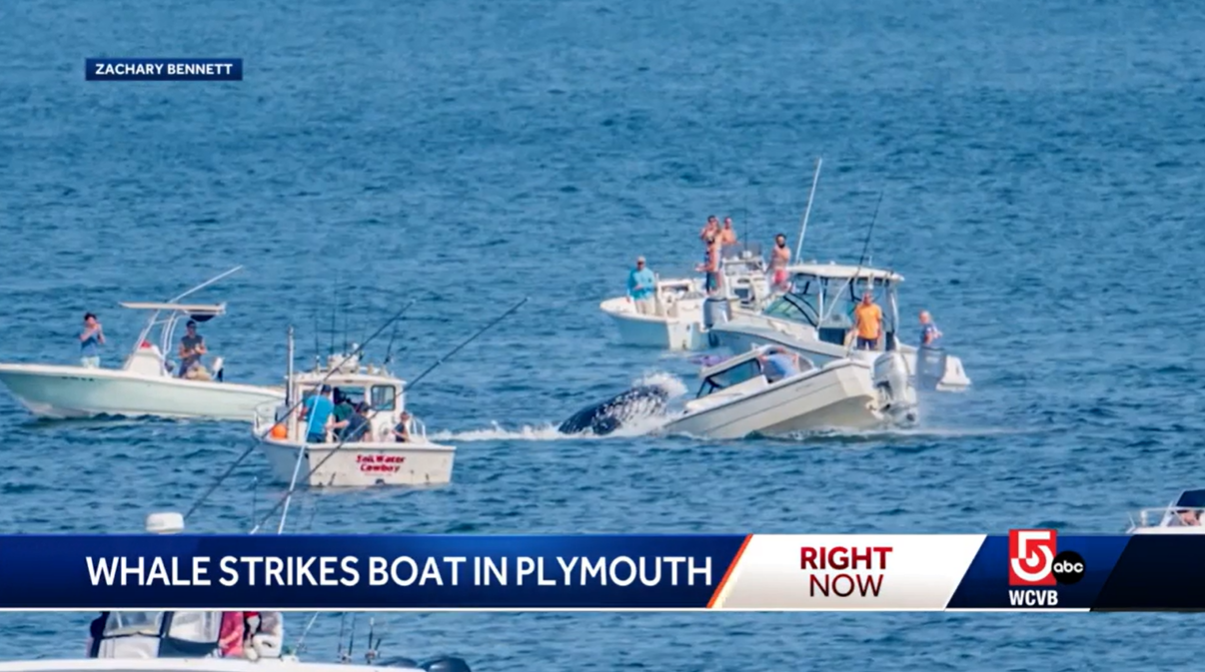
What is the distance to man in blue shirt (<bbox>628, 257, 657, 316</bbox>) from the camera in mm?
51969

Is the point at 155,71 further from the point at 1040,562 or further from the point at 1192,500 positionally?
the point at 1040,562

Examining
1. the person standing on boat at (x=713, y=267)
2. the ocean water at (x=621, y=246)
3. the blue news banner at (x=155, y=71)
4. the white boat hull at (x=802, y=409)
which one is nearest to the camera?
the ocean water at (x=621, y=246)

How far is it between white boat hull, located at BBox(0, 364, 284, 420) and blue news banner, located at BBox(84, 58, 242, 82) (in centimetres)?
6151

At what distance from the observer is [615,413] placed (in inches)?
1700

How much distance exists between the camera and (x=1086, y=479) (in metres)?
39.7

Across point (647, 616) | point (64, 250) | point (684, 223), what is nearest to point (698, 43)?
point (684, 223)

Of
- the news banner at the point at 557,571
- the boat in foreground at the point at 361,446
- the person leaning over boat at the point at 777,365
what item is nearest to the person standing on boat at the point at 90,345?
the boat in foreground at the point at 361,446

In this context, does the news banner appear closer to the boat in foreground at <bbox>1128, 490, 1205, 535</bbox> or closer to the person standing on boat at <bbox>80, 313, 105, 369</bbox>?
the boat in foreground at <bbox>1128, 490, 1205, 535</bbox>

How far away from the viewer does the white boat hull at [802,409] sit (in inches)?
1623

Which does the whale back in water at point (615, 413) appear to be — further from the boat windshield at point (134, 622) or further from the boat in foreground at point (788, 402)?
the boat windshield at point (134, 622)

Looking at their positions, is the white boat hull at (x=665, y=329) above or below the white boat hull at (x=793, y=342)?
above

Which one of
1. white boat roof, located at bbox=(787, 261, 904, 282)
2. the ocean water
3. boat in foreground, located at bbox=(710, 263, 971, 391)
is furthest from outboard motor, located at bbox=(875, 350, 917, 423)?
white boat roof, located at bbox=(787, 261, 904, 282)

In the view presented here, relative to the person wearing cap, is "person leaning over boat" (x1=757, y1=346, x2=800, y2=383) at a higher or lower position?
lower

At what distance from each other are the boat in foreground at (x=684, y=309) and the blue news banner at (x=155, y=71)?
180 feet
